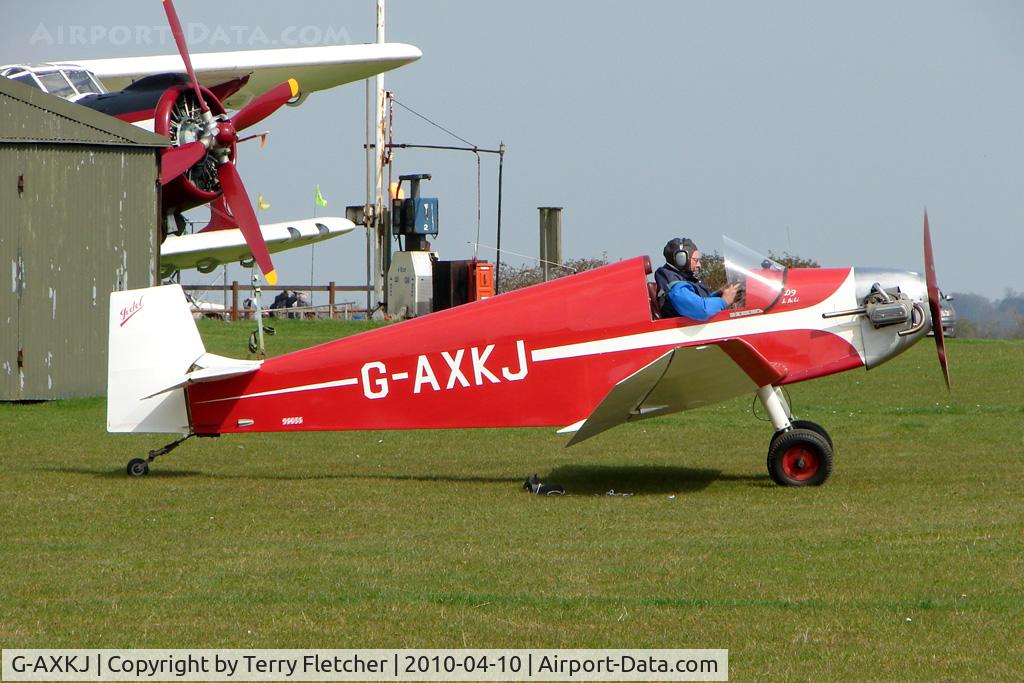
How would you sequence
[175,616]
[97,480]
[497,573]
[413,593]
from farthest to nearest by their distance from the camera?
[97,480] → [497,573] → [413,593] → [175,616]

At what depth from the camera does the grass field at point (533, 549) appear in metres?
5.68

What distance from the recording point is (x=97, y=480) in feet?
35.9

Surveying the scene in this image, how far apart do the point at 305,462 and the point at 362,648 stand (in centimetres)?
709

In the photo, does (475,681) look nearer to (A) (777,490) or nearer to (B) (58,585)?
(B) (58,585)

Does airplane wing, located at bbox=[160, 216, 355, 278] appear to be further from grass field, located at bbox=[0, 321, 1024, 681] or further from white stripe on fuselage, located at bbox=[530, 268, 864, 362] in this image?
white stripe on fuselage, located at bbox=[530, 268, 864, 362]

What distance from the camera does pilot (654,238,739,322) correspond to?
1008 centimetres

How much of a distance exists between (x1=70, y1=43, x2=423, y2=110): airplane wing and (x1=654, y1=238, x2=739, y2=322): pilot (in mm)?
24434

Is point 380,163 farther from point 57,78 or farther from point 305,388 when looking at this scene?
point 305,388

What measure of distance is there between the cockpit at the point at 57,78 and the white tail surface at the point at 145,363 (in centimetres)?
1526

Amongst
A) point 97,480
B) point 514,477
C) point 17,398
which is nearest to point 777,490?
point 514,477

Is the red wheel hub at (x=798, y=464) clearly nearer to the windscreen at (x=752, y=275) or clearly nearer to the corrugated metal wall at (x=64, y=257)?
the windscreen at (x=752, y=275)

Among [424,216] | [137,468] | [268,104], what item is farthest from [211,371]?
[424,216]

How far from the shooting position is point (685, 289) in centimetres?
1009

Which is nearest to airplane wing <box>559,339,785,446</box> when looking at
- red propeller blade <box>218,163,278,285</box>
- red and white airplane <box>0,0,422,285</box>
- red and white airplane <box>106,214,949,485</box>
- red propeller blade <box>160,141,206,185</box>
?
red and white airplane <box>106,214,949,485</box>
